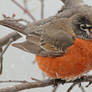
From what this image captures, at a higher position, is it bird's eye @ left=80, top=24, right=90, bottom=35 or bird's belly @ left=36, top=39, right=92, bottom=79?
bird's eye @ left=80, top=24, right=90, bottom=35

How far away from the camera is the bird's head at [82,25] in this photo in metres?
2.89

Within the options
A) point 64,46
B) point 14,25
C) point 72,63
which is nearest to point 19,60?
point 14,25

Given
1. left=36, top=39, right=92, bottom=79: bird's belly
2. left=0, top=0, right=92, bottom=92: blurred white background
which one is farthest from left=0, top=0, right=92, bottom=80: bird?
left=0, top=0, right=92, bottom=92: blurred white background

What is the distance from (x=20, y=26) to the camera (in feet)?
10.6

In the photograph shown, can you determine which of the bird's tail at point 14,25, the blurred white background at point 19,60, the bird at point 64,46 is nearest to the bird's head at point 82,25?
the bird at point 64,46

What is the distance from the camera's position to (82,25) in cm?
296

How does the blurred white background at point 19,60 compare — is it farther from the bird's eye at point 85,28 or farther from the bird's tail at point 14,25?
the bird's eye at point 85,28

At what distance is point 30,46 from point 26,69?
1835 mm

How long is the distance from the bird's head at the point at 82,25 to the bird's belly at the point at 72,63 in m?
0.08

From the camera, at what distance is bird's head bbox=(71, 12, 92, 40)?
9.47ft

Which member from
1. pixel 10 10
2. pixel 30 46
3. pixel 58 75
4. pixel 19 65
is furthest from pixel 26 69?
pixel 58 75

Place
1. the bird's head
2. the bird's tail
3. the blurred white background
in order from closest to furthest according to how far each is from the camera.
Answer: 1. the bird's head
2. the bird's tail
3. the blurred white background

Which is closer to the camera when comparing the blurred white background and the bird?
the bird

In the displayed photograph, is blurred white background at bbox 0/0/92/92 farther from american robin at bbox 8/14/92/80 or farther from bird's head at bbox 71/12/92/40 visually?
bird's head at bbox 71/12/92/40
